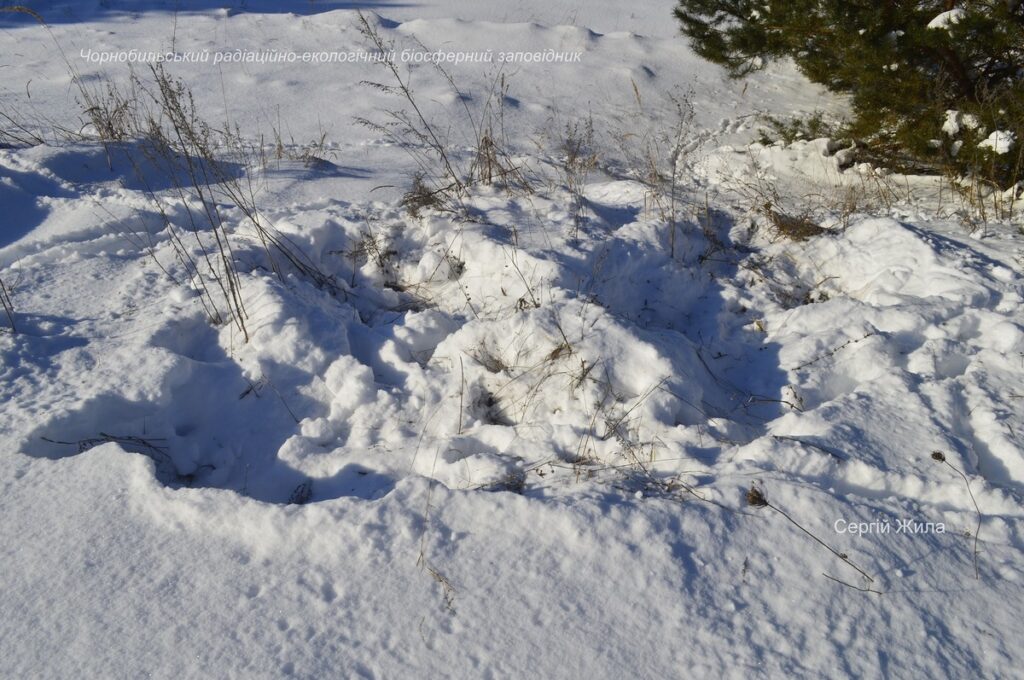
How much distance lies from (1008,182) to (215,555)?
175 inches

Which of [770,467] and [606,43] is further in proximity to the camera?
[606,43]

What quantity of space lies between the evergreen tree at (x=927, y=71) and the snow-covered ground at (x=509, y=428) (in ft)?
1.10

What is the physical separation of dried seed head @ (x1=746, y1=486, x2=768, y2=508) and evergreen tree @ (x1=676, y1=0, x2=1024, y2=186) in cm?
307

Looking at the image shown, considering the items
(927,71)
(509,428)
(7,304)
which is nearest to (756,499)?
(509,428)

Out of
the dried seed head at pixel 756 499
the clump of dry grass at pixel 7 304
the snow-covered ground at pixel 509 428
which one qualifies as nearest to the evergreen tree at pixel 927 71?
the snow-covered ground at pixel 509 428

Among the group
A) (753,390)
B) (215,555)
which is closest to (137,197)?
(215,555)

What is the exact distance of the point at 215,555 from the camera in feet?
6.00

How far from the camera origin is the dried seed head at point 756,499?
77.1 inches

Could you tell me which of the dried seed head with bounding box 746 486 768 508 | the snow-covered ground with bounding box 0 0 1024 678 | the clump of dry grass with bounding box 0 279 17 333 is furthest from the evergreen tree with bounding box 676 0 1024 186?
the clump of dry grass with bounding box 0 279 17 333

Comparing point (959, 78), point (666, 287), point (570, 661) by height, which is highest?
point (959, 78)

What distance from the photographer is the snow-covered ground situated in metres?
1.66

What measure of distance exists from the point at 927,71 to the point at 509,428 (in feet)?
12.1

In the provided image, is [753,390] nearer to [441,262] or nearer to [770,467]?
[770,467]

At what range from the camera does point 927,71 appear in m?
4.36
